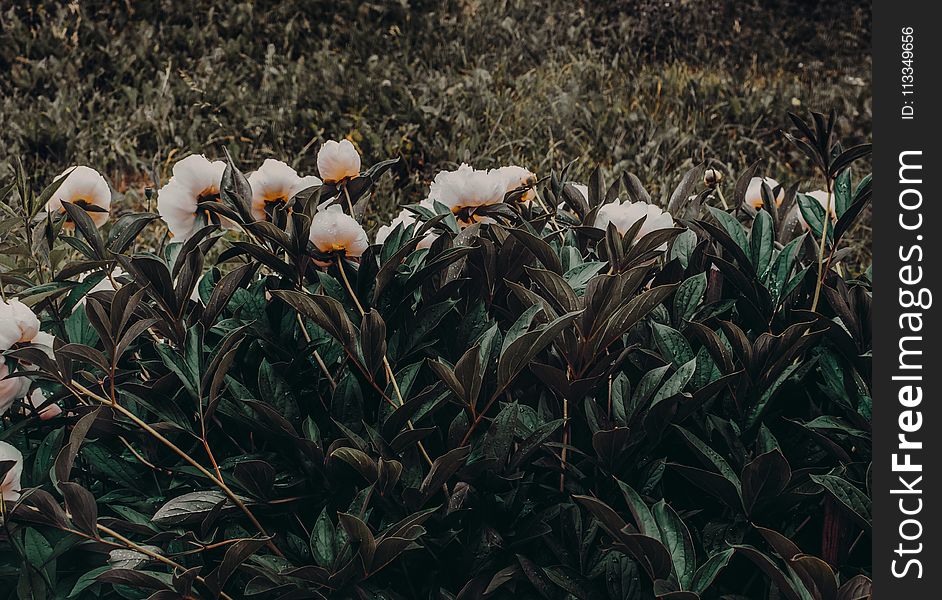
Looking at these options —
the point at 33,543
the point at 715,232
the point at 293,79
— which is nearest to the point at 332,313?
the point at 33,543

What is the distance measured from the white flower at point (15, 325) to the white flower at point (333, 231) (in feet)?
→ 1.08

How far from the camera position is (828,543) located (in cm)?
100

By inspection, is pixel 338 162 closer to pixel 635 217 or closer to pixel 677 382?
pixel 635 217

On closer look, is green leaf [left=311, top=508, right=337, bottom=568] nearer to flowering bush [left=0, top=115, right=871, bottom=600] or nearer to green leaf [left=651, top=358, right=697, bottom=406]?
flowering bush [left=0, top=115, right=871, bottom=600]

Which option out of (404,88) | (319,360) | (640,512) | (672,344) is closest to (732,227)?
(672,344)

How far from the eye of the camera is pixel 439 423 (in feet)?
3.54

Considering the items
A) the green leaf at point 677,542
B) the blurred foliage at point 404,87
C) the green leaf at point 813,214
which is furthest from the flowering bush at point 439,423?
the blurred foliage at point 404,87

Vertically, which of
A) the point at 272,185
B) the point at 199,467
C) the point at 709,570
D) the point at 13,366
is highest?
the point at 272,185

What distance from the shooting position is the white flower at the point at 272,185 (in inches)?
47.9

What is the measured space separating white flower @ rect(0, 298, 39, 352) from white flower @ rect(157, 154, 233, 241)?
0.91 ft

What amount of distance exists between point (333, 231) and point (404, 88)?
3471 mm

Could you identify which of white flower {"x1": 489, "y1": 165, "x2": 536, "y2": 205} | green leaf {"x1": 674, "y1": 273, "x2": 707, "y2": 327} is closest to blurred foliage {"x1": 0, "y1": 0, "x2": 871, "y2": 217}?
white flower {"x1": 489, "y1": 165, "x2": 536, "y2": 205}

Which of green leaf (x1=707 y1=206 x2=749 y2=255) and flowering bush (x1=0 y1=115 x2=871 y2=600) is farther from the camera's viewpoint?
green leaf (x1=707 y1=206 x2=749 y2=255)

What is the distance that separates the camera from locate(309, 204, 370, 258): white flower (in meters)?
1.08
